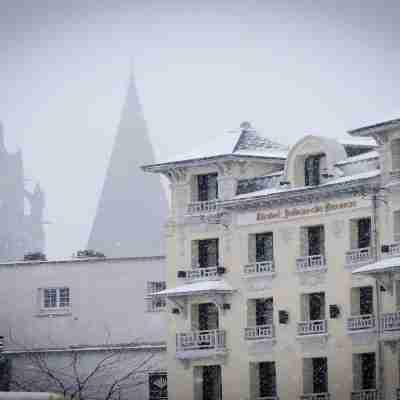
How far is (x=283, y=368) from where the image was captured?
102250mm

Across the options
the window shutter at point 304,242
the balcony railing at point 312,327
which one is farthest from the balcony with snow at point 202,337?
the window shutter at point 304,242

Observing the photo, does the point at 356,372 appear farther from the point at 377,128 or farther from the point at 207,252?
the point at 207,252

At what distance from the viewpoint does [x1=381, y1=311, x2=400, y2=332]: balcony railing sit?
95.3 m

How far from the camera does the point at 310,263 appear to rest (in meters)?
102

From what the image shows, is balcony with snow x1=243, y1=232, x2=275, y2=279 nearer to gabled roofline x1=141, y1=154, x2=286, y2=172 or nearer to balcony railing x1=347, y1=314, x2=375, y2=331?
gabled roofline x1=141, y1=154, x2=286, y2=172

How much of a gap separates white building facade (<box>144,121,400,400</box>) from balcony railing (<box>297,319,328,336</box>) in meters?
0.08

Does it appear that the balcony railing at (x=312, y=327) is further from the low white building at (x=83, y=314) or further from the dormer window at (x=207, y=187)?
the low white building at (x=83, y=314)

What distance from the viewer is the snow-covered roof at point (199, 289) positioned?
105m

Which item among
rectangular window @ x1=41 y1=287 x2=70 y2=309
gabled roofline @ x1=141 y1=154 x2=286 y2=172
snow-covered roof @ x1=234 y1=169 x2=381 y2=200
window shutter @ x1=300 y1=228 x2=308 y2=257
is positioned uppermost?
gabled roofline @ x1=141 y1=154 x2=286 y2=172

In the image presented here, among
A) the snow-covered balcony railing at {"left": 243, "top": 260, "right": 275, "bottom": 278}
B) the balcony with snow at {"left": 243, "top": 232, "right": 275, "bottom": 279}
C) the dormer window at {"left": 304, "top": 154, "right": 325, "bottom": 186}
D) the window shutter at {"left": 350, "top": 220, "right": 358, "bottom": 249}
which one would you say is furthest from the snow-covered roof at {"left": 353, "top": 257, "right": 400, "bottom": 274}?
the balcony with snow at {"left": 243, "top": 232, "right": 275, "bottom": 279}

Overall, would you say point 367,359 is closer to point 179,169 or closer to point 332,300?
point 332,300

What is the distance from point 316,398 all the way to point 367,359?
11.8 feet

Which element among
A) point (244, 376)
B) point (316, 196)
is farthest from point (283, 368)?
point (316, 196)

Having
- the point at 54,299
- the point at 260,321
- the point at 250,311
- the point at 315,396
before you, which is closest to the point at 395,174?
the point at 315,396
